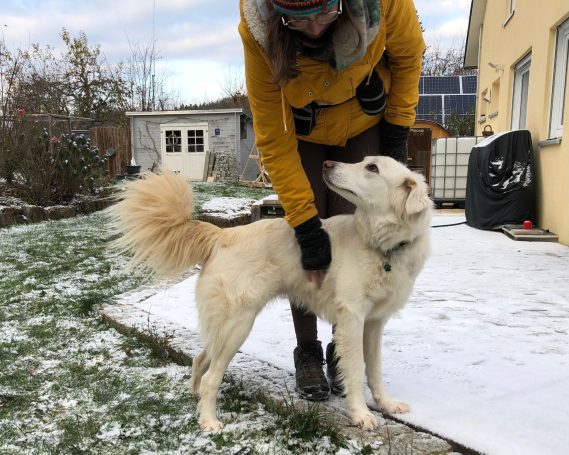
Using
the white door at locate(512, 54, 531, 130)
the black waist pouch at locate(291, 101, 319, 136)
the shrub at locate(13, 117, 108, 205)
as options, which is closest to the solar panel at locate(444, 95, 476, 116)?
the white door at locate(512, 54, 531, 130)

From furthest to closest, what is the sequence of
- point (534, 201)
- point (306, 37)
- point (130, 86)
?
point (130, 86) → point (534, 201) → point (306, 37)

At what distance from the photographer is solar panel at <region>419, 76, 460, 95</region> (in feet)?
60.0

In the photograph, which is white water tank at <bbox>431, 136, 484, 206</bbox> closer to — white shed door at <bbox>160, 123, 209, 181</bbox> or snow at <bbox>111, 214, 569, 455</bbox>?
snow at <bbox>111, 214, 569, 455</bbox>

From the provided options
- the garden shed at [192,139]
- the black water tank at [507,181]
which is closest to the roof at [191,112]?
the garden shed at [192,139]

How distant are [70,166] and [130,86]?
19.1 m

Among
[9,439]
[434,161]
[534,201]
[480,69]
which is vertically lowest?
[9,439]

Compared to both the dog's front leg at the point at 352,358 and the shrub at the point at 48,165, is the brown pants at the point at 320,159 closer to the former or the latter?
the dog's front leg at the point at 352,358

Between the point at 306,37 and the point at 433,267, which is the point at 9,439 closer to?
the point at 306,37

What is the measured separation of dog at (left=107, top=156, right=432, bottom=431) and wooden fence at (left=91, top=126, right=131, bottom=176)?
59.8 ft

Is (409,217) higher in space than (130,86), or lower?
lower

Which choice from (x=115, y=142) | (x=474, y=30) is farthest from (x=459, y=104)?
(x=115, y=142)

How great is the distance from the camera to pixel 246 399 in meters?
2.45

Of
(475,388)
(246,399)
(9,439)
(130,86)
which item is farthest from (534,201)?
(130,86)

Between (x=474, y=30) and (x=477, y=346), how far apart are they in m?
13.8
